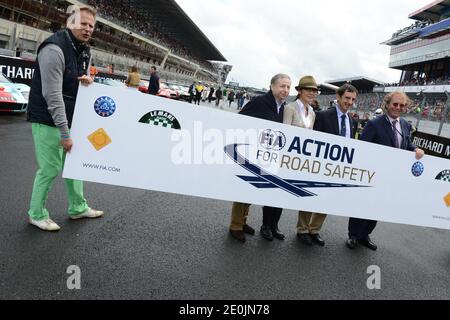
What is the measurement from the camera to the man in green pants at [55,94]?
9.64 feet

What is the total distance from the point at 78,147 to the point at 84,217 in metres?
1.03

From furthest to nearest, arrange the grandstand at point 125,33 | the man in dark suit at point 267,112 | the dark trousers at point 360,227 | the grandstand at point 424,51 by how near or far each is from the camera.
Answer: the grandstand at point 424,51 → the grandstand at point 125,33 → the dark trousers at point 360,227 → the man in dark suit at point 267,112

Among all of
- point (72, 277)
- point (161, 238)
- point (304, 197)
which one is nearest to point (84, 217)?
point (161, 238)

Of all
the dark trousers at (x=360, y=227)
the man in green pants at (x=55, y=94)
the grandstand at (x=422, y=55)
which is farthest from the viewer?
the grandstand at (x=422, y=55)

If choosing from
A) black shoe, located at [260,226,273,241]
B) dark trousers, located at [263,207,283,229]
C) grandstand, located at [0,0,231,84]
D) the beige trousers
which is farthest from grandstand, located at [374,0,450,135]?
the beige trousers

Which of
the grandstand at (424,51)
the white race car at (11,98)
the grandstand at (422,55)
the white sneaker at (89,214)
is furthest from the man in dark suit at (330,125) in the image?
the grandstand at (424,51)

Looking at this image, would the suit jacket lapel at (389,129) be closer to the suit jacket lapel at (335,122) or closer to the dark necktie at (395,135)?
the dark necktie at (395,135)

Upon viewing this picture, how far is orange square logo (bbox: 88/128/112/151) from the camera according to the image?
3.09m

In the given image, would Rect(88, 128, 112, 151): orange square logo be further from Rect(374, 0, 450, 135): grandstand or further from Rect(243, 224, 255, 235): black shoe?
Rect(374, 0, 450, 135): grandstand

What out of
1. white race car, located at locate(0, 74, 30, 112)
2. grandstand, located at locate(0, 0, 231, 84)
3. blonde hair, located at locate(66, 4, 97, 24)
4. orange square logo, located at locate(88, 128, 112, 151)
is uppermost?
grandstand, located at locate(0, 0, 231, 84)

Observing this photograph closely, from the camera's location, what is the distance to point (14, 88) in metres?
9.55

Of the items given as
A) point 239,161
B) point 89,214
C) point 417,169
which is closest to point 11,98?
point 89,214

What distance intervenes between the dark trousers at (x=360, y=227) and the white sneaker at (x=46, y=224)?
3.27 metres
